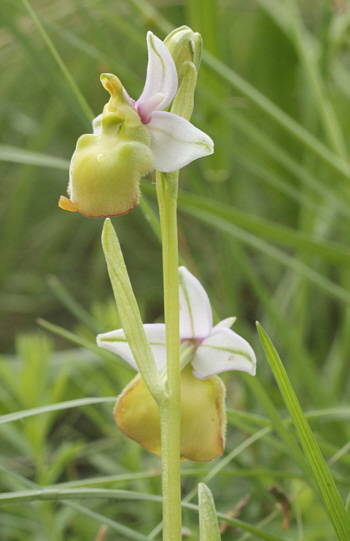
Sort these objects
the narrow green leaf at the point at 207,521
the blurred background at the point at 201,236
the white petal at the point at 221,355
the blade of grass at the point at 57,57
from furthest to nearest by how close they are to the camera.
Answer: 1. the blurred background at the point at 201,236
2. the blade of grass at the point at 57,57
3. the white petal at the point at 221,355
4. the narrow green leaf at the point at 207,521

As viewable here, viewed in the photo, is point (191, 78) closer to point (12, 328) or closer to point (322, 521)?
point (322, 521)

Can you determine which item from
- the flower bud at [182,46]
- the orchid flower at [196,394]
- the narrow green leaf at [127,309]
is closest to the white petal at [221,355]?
the orchid flower at [196,394]

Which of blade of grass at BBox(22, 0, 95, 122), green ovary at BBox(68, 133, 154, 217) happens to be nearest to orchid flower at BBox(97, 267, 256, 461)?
green ovary at BBox(68, 133, 154, 217)

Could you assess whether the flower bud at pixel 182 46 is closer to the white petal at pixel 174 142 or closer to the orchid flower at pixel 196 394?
the white petal at pixel 174 142

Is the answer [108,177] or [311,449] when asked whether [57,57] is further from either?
[311,449]

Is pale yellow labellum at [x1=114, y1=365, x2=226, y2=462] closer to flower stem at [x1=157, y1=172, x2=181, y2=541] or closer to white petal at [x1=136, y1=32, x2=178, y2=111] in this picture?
flower stem at [x1=157, y1=172, x2=181, y2=541]

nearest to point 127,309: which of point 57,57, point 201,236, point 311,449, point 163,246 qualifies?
point 163,246
